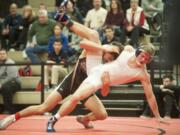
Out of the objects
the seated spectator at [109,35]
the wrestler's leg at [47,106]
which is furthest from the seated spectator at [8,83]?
the wrestler's leg at [47,106]

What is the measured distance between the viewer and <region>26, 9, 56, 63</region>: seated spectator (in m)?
13.0

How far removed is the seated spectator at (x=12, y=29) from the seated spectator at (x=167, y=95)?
4322mm

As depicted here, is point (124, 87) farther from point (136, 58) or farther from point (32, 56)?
point (136, 58)

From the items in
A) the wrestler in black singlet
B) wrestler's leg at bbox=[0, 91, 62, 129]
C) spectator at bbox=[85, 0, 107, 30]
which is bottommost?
wrestler's leg at bbox=[0, 91, 62, 129]

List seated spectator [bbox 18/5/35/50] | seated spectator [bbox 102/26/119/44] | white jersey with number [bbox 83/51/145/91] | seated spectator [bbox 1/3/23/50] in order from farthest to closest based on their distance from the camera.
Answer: seated spectator [bbox 1/3/23/50]
seated spectator [bbox 18/5/35/50]
seated spectator [bbox 102/26/119/44]
white jersey with number [bbox 83/51/145/91]

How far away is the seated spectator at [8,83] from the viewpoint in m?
12.1

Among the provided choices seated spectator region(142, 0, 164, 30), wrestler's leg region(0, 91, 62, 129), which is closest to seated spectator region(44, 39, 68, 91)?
seated spectator region(142, 0, 164, 30)

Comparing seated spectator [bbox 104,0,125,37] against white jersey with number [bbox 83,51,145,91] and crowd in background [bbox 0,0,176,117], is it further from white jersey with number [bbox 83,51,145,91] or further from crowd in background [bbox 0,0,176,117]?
white jersey with number [bbox 83,51,145,91]

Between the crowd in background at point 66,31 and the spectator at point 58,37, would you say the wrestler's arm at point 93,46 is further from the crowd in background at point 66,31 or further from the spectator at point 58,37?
the spectator at point 58,37

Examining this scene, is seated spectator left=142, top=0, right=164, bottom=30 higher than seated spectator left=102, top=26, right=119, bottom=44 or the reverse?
higher

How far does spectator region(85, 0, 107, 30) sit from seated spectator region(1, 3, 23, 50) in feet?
6.26

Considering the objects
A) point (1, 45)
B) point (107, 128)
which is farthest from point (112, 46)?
point (1, 45)

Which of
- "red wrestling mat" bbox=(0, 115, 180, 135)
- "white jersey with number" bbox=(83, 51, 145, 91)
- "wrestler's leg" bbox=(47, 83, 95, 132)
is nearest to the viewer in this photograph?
"wrestler's leg" bbox=(47, 83, 95, 132)

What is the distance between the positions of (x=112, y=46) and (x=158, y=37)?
17.6 feet
